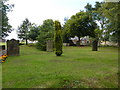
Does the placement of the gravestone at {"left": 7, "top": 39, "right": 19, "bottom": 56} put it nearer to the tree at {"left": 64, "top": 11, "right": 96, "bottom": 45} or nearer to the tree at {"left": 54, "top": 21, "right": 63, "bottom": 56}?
the tree at {"left": 54, "top": 21, "right": 63, "bottom": 56}

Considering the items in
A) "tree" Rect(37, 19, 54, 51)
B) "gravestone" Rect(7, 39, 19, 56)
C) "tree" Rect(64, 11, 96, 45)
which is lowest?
"gravestone" Rect(7, 39, 19, 56)

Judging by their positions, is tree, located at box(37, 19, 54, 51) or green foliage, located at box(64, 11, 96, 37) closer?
tree, located at box(37, 19, 54, 51)

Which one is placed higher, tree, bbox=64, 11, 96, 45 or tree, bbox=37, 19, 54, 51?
tree, bbox=64, 11, 96, 45

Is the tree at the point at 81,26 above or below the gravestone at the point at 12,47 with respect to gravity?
above

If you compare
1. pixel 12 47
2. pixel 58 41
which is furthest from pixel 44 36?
pixel 12 47

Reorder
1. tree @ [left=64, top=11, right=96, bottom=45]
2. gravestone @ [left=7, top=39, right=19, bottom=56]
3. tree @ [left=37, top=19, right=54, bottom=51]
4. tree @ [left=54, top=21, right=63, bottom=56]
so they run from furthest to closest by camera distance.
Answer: tree @ [left=64, top=11, right=96, bottom=45]
tree @ [left=37, top=19, right=54, bottom=51]
tree @ [left=54, top=21, right=63, bottom=56]
gravestone @ [left=7, top=39, right=19, bottom=56]

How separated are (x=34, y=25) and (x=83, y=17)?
14.1 metres

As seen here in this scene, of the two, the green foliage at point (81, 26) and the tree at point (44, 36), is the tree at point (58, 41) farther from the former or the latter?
the green foliage at point (81, 26)

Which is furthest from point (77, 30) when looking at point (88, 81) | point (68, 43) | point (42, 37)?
point (88, 81)

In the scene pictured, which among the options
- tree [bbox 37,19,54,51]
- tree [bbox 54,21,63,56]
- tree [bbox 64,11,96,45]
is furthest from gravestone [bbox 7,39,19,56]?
tree [bbox 64,11,96,45]

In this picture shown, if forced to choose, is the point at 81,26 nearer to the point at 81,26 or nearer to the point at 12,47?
the point at 81,26

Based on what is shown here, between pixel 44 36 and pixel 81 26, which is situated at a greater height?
pixel 81 26

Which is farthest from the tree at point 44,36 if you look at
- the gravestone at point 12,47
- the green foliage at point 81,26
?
the green foliage at point 81,26

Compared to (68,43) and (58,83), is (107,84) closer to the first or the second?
(58,83)
